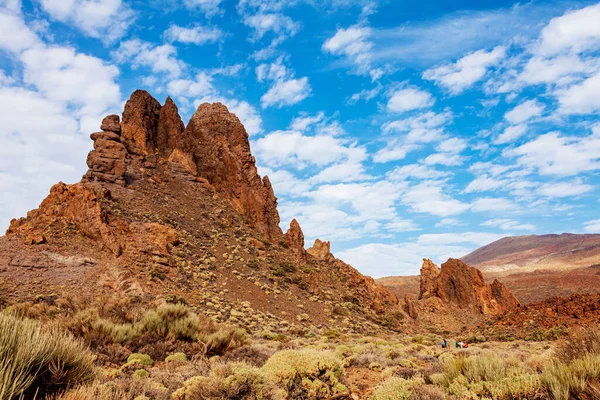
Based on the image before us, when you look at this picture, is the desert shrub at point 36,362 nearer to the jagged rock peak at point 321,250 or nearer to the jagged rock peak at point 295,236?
the jagged rock peak at point 295,236

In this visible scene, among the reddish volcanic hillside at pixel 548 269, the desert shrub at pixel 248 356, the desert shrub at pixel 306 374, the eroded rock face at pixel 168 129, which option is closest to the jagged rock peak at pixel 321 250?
the eroded rock face at pixel 168 129

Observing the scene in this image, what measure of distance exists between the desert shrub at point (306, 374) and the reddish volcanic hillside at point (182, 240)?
14.3 meters

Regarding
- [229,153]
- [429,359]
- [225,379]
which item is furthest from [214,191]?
[225,379]

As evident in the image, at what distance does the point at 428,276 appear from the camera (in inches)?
2051

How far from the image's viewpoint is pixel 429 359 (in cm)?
1364

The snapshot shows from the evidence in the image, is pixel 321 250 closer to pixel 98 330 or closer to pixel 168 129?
pixel 168 129

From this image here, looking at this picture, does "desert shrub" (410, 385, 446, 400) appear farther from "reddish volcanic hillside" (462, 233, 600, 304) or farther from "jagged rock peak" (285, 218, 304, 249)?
"reddish volcanic hillside" (462, 233, 600, 304)

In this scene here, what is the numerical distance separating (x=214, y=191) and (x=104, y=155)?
1191cm

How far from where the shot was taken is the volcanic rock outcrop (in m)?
45.8

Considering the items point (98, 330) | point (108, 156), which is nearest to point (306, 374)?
point (98, 330)

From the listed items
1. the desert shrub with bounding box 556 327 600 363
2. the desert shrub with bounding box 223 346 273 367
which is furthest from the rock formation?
the desert shrub with bounding box 556 327 600 363

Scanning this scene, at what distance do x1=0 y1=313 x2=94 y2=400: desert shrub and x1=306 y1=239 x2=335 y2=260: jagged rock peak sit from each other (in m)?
38.5

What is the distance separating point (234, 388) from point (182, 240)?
27.9 metres

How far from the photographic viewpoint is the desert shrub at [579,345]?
6733 mm
